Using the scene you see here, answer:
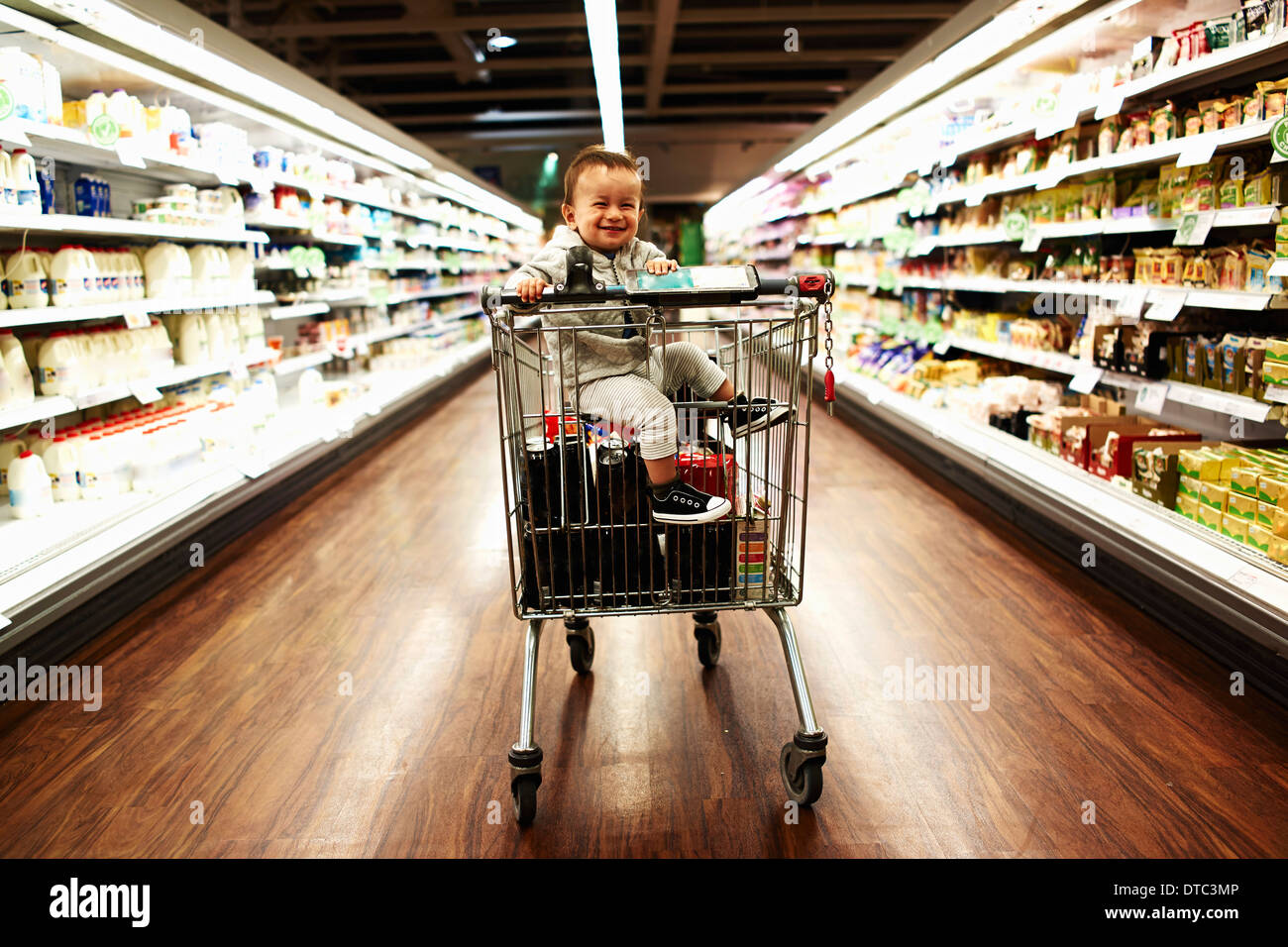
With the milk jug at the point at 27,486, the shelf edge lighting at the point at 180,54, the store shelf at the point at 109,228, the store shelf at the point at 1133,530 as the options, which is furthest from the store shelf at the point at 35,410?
the store shelf at the point at 1133,530

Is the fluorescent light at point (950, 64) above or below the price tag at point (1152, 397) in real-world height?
above

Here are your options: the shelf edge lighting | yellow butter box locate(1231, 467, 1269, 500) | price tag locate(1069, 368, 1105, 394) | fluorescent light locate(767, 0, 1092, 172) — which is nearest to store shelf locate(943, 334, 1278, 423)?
price tag locate(1069, 368, 1105, 394)

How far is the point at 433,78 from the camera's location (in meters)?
13.6

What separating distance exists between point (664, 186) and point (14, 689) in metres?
16.9

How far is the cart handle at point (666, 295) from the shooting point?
1.79 meters

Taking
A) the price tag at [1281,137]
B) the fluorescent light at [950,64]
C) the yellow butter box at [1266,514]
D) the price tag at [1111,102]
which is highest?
the fluorescent light at [950,64]

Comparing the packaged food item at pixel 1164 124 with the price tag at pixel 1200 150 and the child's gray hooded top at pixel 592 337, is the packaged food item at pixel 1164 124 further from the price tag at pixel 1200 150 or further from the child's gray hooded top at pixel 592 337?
the child's gray hooded top at pixel 592 337

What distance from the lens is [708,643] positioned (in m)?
2.61

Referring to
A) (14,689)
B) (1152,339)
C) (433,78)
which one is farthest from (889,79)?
(433,78)

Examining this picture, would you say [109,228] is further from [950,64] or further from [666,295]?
[950,64]

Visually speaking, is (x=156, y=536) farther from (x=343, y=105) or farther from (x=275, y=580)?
(x=343, y=105)

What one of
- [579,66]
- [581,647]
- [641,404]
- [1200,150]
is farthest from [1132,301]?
[579,66]

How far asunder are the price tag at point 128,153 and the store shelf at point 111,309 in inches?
20.3

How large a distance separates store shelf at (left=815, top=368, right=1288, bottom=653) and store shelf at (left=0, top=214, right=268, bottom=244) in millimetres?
3490
